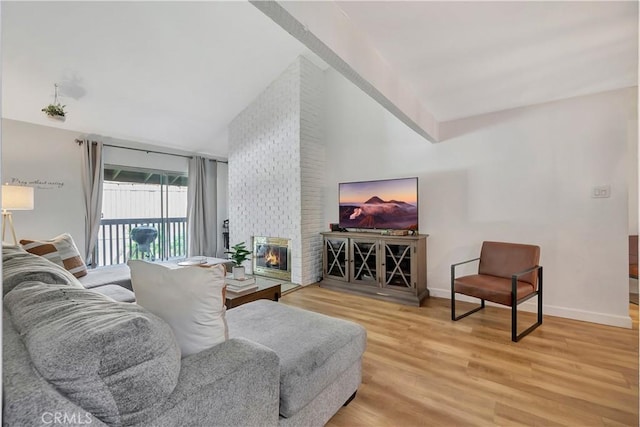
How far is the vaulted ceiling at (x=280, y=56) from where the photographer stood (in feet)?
5.37

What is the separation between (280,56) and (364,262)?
3.04 meters

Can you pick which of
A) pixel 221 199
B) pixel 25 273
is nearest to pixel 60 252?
pixel 25 273

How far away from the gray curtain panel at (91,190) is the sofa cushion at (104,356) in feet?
13.4

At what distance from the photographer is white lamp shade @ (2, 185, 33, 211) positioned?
2889mm

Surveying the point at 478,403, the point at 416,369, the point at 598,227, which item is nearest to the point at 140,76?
the point at 416,369

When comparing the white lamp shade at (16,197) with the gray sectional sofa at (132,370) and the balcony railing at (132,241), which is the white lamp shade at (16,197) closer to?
the balcony railing at (132,241)

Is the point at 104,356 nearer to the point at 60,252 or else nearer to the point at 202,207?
the point at 60,252

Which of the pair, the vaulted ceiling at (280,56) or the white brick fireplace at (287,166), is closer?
the vaulted ceiling at (280,56)

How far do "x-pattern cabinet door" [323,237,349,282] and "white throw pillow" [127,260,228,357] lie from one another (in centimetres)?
279

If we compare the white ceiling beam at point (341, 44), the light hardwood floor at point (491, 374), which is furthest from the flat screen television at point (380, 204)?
the white ceiling beam at point (341, 44)

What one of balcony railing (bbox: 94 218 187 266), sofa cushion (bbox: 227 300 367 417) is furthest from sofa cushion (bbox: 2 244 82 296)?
balcony railing (bbox: 94 218 187 266)

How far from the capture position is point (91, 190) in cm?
440

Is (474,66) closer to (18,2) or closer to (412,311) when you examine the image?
(412,311)

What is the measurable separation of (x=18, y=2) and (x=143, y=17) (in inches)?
36.4
